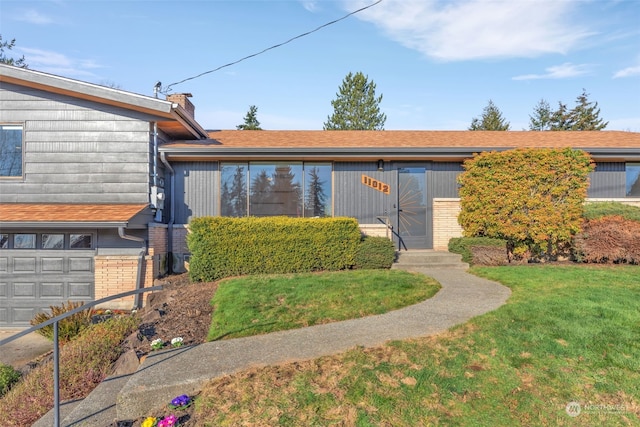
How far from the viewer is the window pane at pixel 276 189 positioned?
10.2 meters

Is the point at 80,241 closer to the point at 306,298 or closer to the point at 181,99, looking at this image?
the point at 181,99

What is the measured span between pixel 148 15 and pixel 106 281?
23.7 feet

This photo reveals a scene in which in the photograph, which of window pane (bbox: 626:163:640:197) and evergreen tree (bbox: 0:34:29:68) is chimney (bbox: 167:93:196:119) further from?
evergreen tree (bbox: 0:34:29:68)

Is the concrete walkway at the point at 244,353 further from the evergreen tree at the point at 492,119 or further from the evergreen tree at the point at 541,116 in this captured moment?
the evergreen tree at the point at 541,116

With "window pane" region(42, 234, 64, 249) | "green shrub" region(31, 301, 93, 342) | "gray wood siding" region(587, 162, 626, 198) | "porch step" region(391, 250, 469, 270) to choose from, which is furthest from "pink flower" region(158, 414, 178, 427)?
"gray wood siding" region(587, 162, 626, 198)

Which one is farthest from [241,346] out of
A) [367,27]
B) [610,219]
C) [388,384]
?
[367,27]

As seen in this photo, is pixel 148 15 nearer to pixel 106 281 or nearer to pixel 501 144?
pixel 106 281

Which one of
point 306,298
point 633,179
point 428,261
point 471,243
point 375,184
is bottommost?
point 306,298

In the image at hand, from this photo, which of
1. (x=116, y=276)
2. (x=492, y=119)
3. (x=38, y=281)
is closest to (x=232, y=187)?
(x=116, y=276)

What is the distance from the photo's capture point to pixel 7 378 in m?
5.14

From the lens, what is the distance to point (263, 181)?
1023 centimetres

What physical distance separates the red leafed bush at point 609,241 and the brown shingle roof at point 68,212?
1072cm

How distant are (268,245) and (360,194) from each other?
3.36 metres

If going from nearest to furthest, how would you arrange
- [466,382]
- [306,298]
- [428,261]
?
[466,382], [306,298], [428,261]
